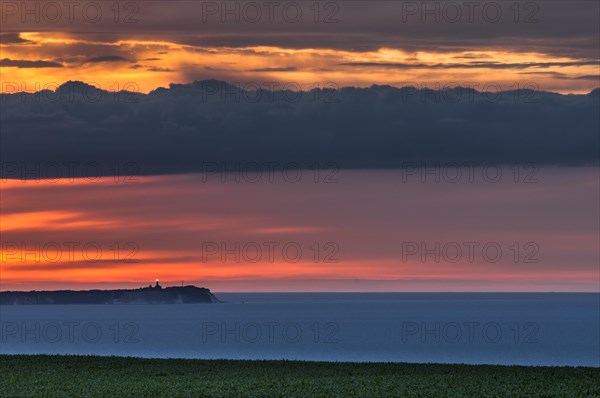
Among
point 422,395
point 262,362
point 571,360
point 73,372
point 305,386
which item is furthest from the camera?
point 571,360

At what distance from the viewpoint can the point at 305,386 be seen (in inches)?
1732

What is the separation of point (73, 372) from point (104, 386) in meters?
6.98

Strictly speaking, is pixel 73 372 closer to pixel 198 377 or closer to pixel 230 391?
pixel 198 377

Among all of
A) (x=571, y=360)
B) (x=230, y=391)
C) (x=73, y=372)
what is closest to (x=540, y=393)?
(x=230, y=391)

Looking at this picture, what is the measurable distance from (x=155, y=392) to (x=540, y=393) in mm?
16477

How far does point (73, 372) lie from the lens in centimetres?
5081

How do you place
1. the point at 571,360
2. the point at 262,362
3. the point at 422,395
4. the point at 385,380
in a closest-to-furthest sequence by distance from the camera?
the point at 422,395
the point at 385,380
the point at 262,362
the point at 571,360

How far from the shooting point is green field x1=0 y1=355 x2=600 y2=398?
42.1m

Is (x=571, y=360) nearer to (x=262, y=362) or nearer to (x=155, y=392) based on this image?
(x=262, y=362)

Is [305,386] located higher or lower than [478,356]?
higher

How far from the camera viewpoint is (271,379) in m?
47.4

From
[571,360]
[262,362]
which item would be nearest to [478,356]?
[571,360]

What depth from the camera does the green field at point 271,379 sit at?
42.1 m

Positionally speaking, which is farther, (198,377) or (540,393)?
(198,377)
